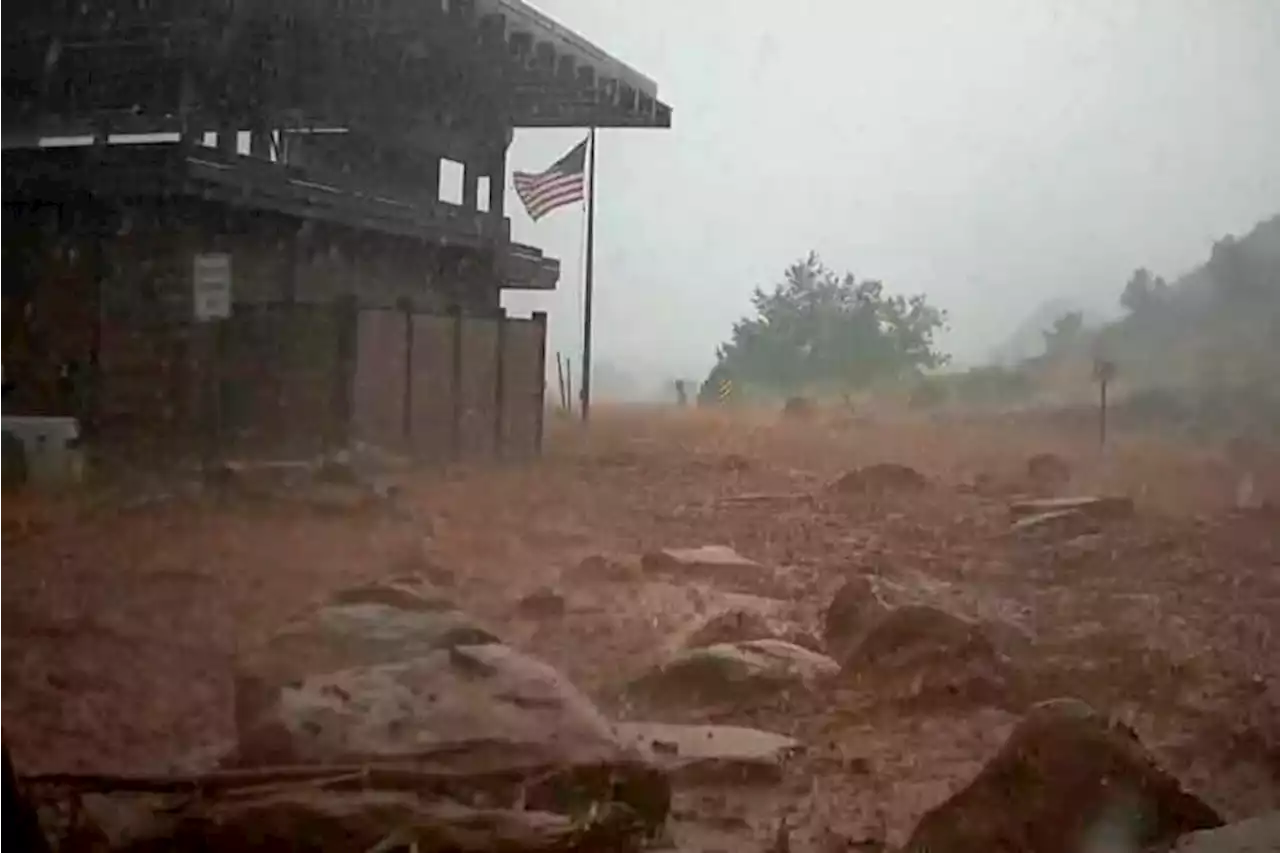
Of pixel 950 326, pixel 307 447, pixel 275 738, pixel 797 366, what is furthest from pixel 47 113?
pixel 950 326

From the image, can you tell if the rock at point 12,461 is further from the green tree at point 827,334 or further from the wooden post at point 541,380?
the green tree at point 827,334

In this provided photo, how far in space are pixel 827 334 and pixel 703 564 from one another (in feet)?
1.35

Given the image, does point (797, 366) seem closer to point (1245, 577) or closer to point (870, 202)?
point (870, 202)

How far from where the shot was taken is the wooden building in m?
2.31

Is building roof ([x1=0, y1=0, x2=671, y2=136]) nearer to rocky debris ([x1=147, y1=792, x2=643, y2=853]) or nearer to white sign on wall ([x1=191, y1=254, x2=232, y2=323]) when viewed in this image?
white sign on wall ([x1=191, y1=254, x2=232, y2=323])

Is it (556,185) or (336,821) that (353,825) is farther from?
(556,185)

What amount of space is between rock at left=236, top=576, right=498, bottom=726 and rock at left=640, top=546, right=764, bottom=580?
29cm

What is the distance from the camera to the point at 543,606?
222 cm

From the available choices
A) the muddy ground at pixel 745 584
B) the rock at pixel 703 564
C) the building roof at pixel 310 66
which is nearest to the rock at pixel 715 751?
the muddy ground at pixel 745 584

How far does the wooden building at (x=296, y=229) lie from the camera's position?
231cm

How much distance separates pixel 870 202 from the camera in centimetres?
226

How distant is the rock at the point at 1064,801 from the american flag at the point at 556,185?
113cm

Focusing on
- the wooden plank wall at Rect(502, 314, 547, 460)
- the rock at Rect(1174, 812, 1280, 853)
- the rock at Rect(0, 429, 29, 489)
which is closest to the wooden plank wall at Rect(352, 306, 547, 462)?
the wooden plank wall at Rect(502, 314, 547, 460)

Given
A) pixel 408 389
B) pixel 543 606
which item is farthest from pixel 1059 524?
pixel 408 389
